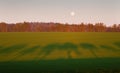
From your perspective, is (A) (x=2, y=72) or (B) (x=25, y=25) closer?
(A) (x=2, y=72)

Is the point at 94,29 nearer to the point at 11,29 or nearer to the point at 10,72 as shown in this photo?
the point at 11,29

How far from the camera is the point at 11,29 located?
117312 mm

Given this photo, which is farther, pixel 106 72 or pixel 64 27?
pixel 64 27

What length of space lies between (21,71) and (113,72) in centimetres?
647

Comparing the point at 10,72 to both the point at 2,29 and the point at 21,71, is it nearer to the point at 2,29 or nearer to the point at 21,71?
the point at 21,71

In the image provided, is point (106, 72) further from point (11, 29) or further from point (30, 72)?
point (11, 29)

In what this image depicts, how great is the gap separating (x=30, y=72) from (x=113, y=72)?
553cm

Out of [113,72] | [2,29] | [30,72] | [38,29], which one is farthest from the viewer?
[38,29]

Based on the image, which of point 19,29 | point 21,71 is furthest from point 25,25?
point 21,71

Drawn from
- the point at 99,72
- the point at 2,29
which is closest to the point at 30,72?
the point at 99,72

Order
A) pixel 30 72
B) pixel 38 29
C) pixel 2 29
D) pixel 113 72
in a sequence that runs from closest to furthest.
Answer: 1. pixel 113 72
2. pixel 30 72
3. pixel 2 29
4. pixel 38 29

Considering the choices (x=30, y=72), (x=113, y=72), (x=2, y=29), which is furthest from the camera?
(x=2, y=29)

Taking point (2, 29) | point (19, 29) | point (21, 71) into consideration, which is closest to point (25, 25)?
point (19, 29)

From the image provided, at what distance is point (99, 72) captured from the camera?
16297 mm
